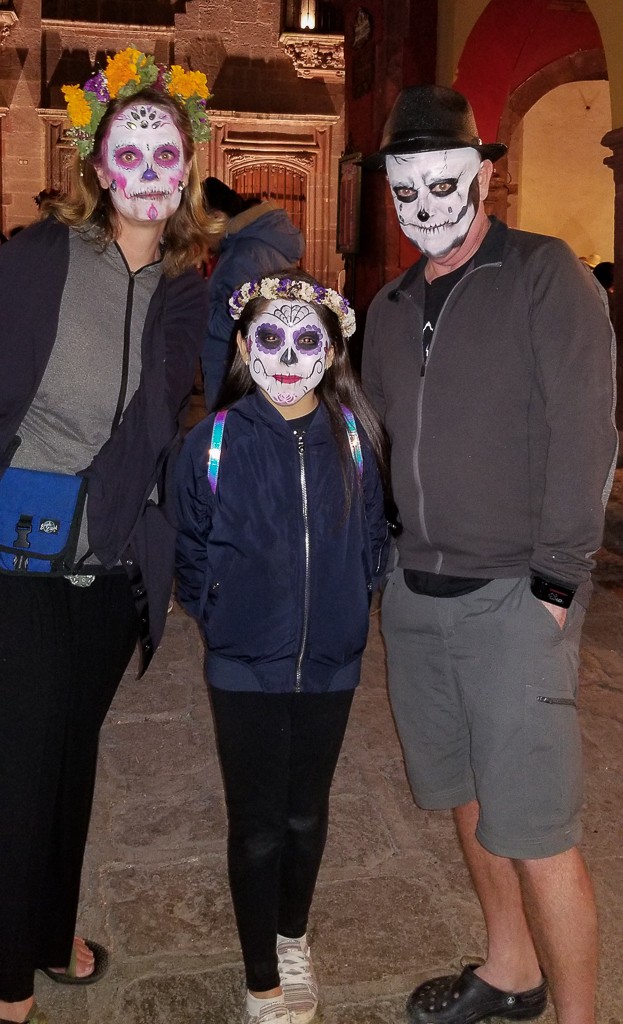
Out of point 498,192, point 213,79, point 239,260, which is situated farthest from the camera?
point 213,79

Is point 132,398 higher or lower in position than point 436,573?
higher

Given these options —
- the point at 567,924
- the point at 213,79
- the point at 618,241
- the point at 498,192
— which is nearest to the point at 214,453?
the point at 567,924

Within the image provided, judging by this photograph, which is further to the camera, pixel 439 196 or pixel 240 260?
pixel 240 260

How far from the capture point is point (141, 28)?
2042 centimetres

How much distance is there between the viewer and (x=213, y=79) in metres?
20.2

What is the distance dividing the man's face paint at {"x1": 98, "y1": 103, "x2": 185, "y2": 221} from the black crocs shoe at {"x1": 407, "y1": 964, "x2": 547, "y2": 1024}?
195cm

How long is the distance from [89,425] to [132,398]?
0.11 meters

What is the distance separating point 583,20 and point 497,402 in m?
10.3

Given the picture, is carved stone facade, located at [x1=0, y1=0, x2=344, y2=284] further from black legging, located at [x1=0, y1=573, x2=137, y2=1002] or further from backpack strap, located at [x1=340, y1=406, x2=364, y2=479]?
black legging, located at [x1=0, y1=573, x2=137, y2=1002]

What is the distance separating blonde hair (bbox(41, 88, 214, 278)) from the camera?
221cm

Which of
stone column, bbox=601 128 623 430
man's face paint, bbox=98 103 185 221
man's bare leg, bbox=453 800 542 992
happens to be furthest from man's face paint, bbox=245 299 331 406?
stone column, bbox=601 128 623 430

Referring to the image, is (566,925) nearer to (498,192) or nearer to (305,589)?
(305,589)

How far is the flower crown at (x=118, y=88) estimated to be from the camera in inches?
91.3

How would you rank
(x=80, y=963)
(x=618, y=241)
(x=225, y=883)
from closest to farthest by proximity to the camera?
(x=80, y=963) → (x=225, y=883) → (x=618, y=241)
